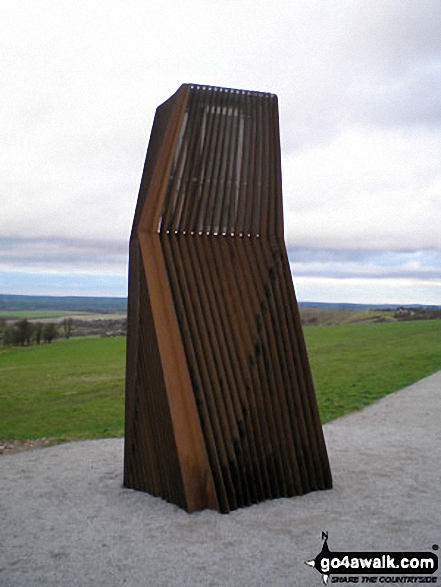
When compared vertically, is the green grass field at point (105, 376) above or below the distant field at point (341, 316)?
below

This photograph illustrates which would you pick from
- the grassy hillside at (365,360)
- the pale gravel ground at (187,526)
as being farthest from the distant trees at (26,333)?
the pale gravel ground at (187,526)

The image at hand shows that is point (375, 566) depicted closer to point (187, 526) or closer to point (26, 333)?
point (187, 526)

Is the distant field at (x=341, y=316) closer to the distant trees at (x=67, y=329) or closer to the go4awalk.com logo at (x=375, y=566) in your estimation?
the distant trees at (x=67, y=329)

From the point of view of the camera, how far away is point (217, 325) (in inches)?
331

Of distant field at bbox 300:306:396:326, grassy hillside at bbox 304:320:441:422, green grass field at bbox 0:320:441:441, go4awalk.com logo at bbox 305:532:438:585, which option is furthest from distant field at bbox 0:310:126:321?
go4awalk.com logo at bbox 305:532:438:585

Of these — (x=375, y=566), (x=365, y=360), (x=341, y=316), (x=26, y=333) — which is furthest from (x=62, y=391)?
(x=341, y=316)

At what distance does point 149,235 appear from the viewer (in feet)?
27.6

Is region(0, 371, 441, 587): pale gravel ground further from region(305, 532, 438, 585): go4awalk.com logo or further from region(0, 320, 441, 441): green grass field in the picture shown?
region(0, 320, 441, 441): green grass field

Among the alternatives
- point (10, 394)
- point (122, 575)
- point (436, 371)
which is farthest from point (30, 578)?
point (436, 371)

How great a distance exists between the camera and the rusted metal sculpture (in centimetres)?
806

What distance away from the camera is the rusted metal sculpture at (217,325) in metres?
8.06

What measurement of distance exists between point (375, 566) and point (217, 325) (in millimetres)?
3475

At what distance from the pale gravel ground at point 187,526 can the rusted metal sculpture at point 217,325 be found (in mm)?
474

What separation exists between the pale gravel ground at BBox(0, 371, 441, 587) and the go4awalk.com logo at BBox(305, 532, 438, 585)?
0.14m
